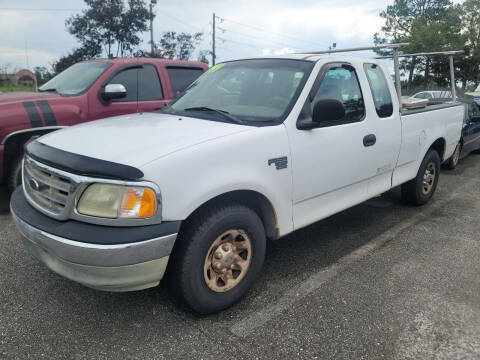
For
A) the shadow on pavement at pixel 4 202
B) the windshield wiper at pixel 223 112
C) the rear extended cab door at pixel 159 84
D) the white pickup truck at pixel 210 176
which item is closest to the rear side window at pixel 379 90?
the white pickup truck at pixel 210 176

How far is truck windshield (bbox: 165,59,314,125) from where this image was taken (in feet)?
10.2

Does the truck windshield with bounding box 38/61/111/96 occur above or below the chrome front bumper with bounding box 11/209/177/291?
above

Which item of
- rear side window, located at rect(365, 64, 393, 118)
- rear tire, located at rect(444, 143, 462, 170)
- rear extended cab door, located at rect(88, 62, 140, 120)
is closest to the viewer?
rear side window, located at rect(365, 64, 393, 118)

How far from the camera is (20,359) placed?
230 centimetres

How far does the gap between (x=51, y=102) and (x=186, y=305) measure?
11.5ft

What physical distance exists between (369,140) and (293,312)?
5.86ft

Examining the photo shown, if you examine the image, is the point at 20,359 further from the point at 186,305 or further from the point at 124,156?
the point at 124,156

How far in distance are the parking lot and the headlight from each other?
85 centimetres

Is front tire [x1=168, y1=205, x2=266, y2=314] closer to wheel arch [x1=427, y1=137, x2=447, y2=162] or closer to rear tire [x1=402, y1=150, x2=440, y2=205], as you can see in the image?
rear tire [x1=402, y1=150, x2=440, y2=205]

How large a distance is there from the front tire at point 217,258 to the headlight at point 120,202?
1.12 ft

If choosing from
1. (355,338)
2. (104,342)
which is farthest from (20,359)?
(355,338)

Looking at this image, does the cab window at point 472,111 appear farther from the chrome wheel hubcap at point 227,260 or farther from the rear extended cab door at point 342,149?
the chrome wheel hubcap at point 227,260

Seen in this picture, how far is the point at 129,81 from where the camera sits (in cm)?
571

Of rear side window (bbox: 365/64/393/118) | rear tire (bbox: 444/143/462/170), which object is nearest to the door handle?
rear side window (bbox: 365/64/393/118)
